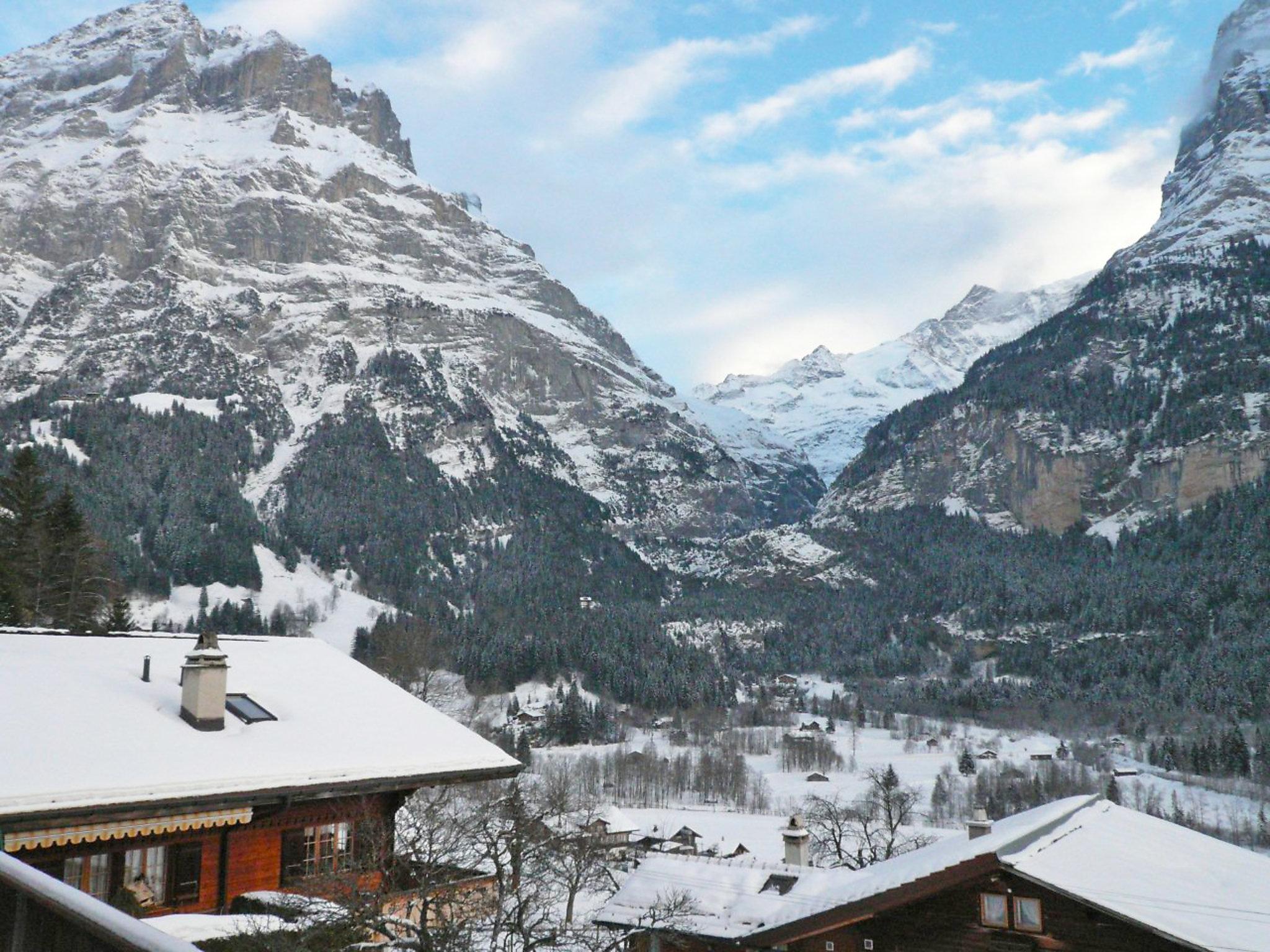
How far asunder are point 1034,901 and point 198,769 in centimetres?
1753

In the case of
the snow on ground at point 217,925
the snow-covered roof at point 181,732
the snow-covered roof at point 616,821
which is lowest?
the snow-covered roof at point 616,821

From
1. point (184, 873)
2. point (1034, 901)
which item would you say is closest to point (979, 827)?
point (1034, 901)

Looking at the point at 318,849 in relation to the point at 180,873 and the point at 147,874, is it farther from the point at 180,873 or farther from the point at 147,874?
the point at 147,874

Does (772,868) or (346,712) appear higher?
(346,712)

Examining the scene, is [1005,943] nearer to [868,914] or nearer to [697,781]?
[868,914]

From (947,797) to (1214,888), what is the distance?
4524 inches

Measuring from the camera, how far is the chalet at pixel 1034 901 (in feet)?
68.5

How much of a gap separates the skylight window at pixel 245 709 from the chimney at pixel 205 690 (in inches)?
23.8

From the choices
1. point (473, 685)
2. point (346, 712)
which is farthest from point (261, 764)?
point (473, 685)

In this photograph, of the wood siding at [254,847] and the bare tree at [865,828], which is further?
the bare tree at [865,828]

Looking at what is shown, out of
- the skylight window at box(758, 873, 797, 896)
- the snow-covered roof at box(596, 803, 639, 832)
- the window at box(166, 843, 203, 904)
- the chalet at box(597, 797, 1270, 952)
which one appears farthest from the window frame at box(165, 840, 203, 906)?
the snow-covered roof at box(596, 803, 639, 832)

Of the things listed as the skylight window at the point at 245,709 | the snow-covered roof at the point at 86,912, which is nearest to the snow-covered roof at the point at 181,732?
the skylight window at the point at 245,709

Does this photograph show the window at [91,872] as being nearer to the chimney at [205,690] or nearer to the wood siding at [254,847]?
the wood siding at [254,847]

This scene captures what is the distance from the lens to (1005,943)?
22500 millimetres
